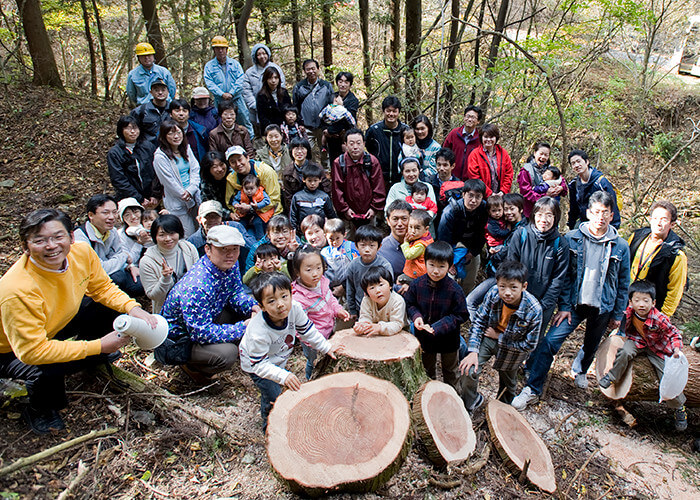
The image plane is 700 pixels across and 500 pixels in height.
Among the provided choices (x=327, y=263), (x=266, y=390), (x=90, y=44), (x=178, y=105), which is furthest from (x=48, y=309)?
(x=90, y=44)

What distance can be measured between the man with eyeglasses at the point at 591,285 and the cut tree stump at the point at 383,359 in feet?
5.13

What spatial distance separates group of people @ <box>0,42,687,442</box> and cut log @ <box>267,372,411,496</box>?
0.28 metres

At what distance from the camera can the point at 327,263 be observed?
439 centimetres

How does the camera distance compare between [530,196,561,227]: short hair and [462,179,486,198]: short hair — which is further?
[462,179,486,198]: short hair

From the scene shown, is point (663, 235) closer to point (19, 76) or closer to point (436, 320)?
point (436, 320)

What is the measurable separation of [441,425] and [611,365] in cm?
229

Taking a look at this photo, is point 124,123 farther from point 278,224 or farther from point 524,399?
point 524,399

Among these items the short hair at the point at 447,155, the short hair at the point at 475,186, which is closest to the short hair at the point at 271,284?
the short hair at the point at 475,186

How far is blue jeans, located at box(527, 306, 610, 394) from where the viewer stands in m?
4.04

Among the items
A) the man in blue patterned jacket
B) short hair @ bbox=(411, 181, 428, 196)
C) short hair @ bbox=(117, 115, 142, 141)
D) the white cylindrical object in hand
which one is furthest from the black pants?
short hair @ bbox=(411, 181, 428, 196)

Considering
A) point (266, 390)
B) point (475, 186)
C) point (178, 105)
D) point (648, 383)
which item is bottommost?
point (648, 383)

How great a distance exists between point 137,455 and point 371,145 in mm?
4666

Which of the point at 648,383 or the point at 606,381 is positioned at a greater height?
the point at 648,383

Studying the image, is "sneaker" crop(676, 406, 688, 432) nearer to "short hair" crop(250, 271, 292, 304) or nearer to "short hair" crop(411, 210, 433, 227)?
"short hair" crop(411, 210, 433, 227)
